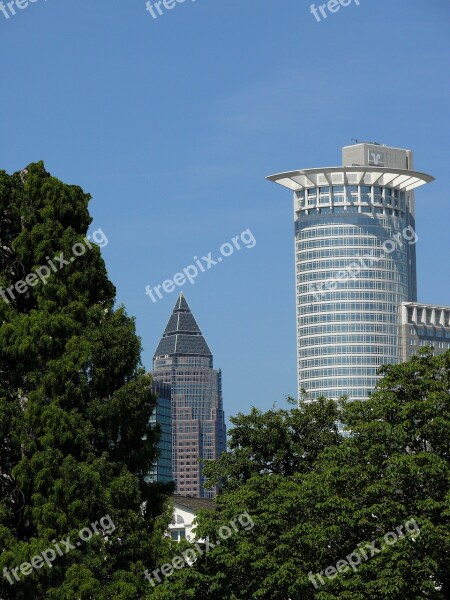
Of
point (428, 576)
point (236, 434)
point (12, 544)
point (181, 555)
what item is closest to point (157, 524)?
point (181, 555)

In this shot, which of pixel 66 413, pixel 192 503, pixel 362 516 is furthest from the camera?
pixel 192 503

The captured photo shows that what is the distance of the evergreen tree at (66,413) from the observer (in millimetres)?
39750

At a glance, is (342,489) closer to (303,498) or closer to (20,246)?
(303,498)

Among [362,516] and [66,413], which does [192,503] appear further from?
[66,413]

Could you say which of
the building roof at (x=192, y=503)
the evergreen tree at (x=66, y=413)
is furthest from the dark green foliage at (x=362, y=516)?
the building roof at (x=192, y=503)

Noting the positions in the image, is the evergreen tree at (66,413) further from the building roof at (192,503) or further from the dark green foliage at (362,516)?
the building roof at (192,503)

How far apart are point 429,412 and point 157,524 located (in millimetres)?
9757

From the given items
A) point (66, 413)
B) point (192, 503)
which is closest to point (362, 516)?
point (66, 413)

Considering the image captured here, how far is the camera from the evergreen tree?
130 feet

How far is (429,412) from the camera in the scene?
148 ft

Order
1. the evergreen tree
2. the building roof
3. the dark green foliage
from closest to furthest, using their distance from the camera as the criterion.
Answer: the evergreen tree
the dark green foliage
the building roof

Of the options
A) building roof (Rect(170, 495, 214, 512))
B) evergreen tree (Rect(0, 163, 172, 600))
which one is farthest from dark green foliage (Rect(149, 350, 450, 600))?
building roof (Rect(170, 495, 214, 512))

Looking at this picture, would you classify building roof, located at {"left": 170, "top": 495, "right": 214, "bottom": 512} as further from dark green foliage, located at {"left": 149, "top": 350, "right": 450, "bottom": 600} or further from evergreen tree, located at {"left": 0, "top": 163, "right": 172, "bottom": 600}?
evergreen tree, located at {"left": 0, "top": 163, "right": 172, "bottom": 600}

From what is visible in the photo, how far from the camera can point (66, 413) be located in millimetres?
40719
